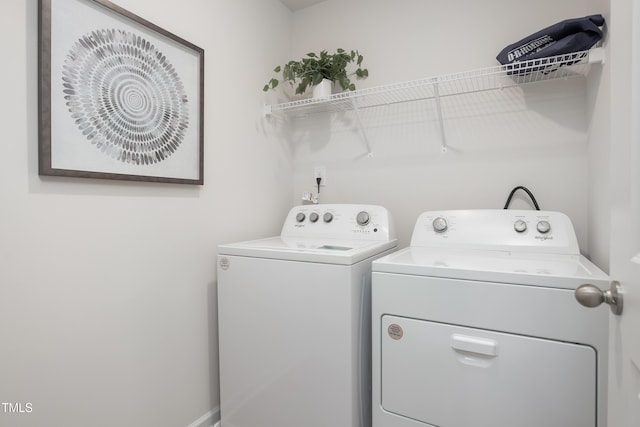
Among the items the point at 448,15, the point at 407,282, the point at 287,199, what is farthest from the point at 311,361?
the point at 448,15

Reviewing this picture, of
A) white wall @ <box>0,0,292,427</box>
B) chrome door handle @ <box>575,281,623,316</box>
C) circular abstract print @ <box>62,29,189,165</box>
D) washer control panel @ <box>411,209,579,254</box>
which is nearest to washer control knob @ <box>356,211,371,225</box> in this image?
washer control panel @ <box>411,209,579,254</box>

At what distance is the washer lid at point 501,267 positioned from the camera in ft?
2.97

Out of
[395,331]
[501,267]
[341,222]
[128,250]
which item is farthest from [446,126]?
[128,250]

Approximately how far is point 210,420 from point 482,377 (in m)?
1.25

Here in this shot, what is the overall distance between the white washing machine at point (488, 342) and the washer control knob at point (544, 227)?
0.08 metres

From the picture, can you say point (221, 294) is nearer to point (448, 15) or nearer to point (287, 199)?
point (287, 199)

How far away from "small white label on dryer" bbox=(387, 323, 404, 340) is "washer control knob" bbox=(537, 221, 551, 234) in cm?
74

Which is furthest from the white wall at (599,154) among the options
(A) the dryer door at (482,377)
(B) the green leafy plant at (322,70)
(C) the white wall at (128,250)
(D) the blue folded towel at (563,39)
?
(C) the white wall at (128,250)

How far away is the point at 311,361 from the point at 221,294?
51 centimetres

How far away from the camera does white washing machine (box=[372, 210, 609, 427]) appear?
881mm

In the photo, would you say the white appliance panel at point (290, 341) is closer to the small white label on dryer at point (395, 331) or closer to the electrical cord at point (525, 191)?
the small white label on dryer at point (395, 331)

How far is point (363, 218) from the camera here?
1.64 meters

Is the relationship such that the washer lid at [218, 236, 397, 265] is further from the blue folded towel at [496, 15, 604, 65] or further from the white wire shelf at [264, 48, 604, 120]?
the blue folded towel at [496, 15, 604, 65]

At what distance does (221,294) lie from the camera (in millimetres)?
1462
